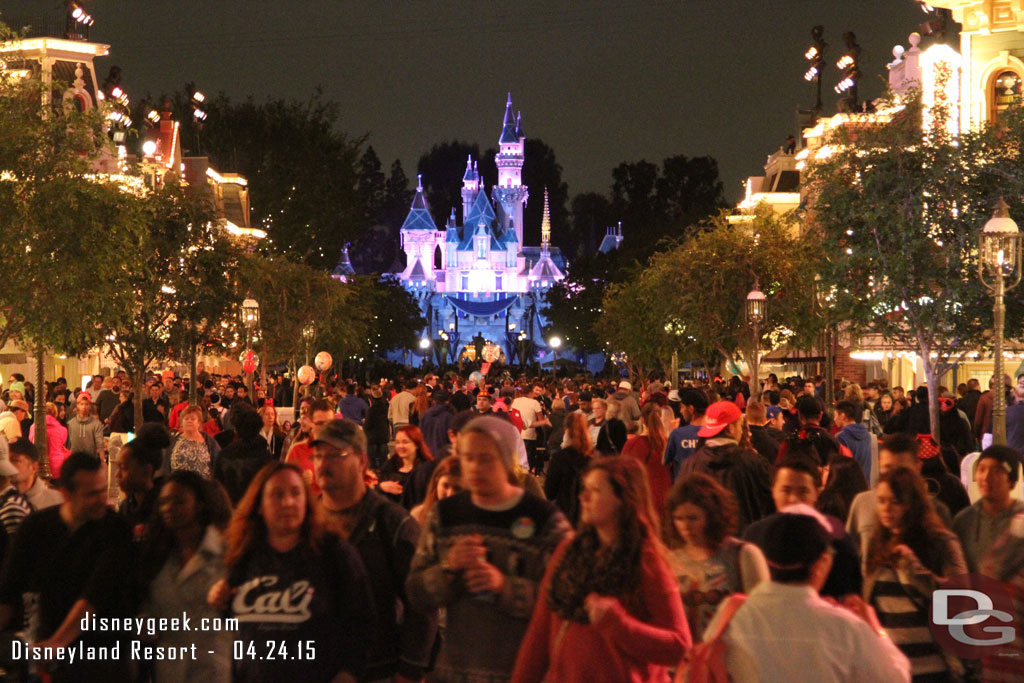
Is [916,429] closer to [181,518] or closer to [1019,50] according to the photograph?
[181,518]

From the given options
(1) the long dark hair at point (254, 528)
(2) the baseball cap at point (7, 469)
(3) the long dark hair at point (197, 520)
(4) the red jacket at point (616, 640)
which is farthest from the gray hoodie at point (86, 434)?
(4) the red jacket at point (616, 640)

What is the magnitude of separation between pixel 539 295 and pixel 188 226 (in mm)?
108681

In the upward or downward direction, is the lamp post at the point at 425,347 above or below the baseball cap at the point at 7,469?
above

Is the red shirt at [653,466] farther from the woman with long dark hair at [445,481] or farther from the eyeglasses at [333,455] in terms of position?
the eyeglasses at [333,455]

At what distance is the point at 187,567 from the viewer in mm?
5730

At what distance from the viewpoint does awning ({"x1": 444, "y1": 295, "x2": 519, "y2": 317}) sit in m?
136

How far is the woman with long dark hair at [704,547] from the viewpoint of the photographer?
559 centimetres

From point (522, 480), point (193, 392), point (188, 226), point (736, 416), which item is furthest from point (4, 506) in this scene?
point (188, 226)

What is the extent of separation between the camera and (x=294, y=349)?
4294 cm

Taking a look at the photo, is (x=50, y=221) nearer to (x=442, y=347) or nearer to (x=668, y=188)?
(x=668, y=188)

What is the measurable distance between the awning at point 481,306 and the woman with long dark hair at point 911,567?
129 metres

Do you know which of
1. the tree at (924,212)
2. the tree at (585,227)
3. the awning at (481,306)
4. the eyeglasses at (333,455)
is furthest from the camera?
the tree at (585,227)

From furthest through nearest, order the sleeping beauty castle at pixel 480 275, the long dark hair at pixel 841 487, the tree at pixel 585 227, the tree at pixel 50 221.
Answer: the tree at pixel 585 227, the sleeping beauty castle at pixel 480 275, the tree at pixel 50 221, the long dark hair at pixel 841 487

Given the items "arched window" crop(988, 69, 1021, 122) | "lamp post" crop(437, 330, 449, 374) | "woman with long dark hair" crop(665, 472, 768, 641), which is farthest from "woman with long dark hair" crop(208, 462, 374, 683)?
"lamp post" crop(437, 330, 449, 374)
